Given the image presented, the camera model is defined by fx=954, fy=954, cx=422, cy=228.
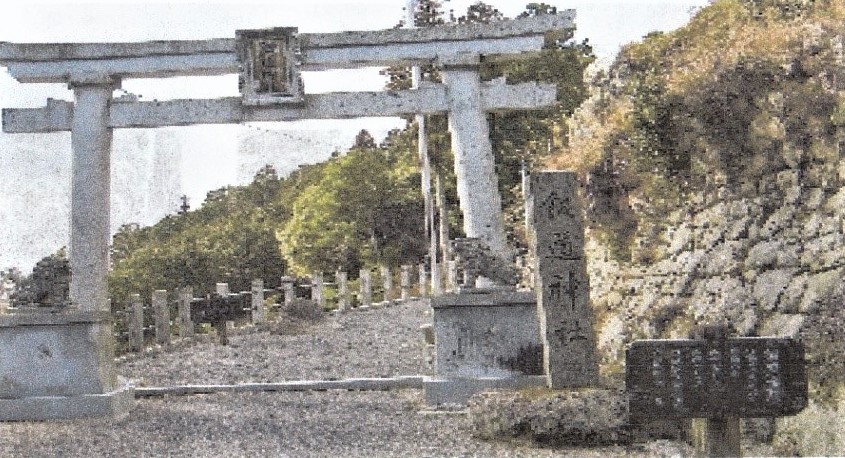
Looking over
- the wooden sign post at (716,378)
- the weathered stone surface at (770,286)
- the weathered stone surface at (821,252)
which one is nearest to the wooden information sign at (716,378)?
the wooden sign post at (716,378)

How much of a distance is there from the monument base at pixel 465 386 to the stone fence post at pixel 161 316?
31.7 feet

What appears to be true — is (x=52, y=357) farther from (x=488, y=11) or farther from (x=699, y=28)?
(x=488, y=11)

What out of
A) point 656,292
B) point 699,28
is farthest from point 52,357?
point 699,28

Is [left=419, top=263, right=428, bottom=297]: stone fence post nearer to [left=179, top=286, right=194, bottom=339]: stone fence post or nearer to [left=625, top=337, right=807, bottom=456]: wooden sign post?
[left=179, top=286, right=194, bottom=339]: stone fence post

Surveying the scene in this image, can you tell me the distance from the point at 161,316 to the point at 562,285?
490 inches

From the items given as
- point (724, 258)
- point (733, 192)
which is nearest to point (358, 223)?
point (733, 192)

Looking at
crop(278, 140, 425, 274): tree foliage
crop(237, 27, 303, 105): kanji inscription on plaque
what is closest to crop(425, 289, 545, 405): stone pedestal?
crop(237, 27, 303, 105): kanji inscription on plaque

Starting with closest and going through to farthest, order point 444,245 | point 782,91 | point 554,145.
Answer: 1. point 782,91
2. point 554,145
3. point 444,245

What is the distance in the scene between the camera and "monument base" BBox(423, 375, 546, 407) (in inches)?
436

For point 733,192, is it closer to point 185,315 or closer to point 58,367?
point 58,367

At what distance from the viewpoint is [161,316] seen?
19422mm

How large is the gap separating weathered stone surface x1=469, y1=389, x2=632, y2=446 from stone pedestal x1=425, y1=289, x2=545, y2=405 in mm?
2266

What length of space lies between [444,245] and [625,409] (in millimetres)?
18513

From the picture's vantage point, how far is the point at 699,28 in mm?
16188
